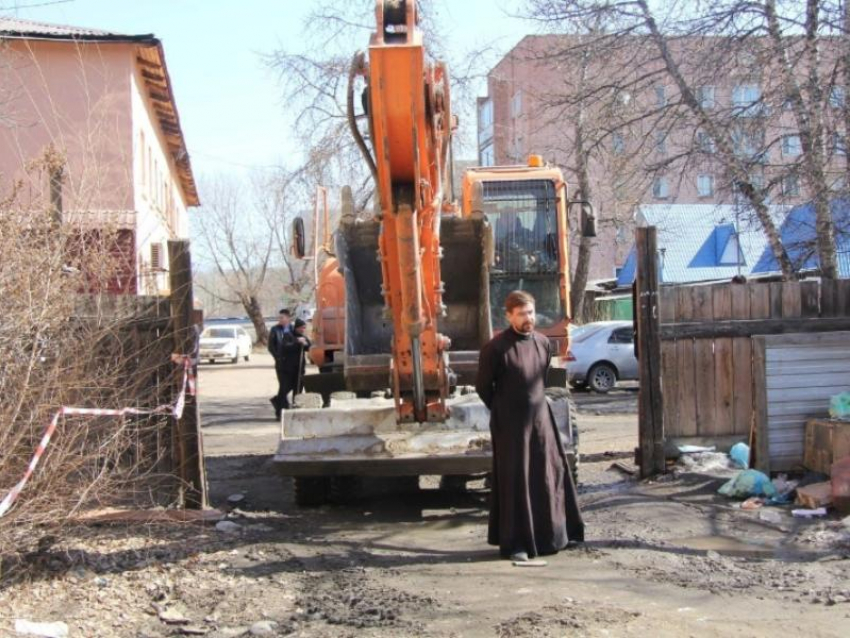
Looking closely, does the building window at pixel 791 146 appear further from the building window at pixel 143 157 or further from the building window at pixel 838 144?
the building window at pixel 143 157

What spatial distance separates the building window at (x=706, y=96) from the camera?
15.3m

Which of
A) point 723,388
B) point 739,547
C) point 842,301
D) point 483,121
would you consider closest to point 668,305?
point 723,388

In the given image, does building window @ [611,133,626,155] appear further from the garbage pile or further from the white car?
the white car

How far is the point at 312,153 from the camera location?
23.9 m

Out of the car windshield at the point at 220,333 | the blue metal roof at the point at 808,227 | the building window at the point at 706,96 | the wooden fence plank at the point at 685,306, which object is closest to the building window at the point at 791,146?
the blue metal roof at the point at 808,227

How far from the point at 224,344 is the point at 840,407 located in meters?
34.3

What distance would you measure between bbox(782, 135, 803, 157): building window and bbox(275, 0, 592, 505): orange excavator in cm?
423

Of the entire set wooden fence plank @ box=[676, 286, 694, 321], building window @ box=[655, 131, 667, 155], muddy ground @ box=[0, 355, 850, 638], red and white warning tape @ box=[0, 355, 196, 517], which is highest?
building window @ box=[655, 131, 667, 155]

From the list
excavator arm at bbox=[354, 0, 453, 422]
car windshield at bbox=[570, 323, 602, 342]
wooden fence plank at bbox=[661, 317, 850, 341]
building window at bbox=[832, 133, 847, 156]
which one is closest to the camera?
excavator arm at bbox=[354, 0, 453, 422]

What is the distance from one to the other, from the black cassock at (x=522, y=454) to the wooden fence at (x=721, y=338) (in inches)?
118

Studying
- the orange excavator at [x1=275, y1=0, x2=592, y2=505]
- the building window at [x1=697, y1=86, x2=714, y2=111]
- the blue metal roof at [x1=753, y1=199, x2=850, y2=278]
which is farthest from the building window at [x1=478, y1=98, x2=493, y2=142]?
the orange excavator at [x1=275, y1=0, x2=592, y2=505]

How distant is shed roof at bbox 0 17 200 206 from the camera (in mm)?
20500

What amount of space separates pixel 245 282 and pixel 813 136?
150ft

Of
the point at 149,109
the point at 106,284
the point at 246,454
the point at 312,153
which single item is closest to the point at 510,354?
the point at 106,284
